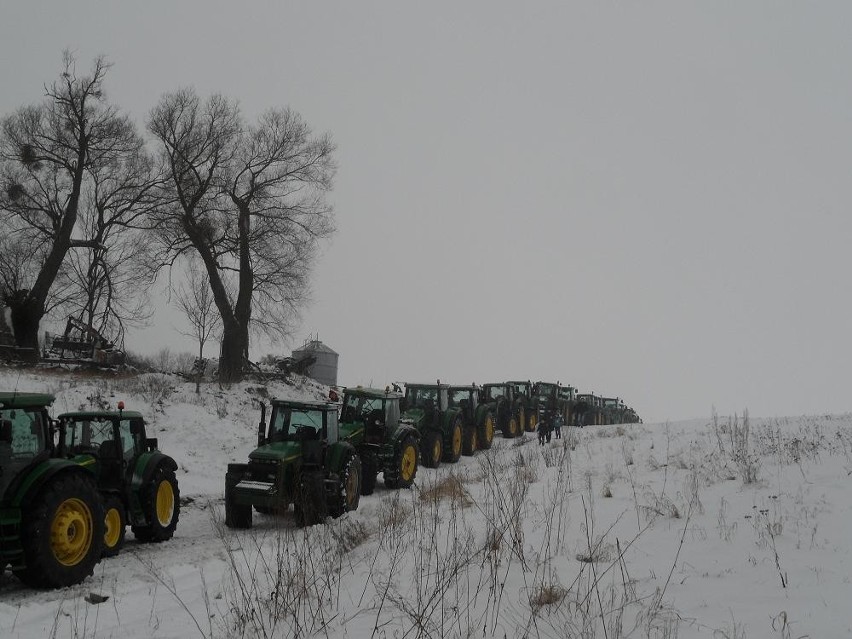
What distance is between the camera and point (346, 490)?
9.12 metres

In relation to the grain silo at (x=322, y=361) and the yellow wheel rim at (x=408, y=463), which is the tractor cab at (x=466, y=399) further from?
the grain silo at (x=322, y=361)

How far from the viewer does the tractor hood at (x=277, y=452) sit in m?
8.25

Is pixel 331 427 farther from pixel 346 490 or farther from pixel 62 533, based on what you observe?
pixel 62 533

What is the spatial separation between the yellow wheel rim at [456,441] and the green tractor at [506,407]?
14.1 feet

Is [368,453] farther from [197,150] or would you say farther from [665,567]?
[197,150]

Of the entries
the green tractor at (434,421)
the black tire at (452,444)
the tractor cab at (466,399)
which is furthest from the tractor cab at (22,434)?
the tractor cab at (466,399)

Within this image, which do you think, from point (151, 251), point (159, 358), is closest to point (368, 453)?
point (151, 251)

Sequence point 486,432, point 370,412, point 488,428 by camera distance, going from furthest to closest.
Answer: point 488,428
point 486,432
point 370,412

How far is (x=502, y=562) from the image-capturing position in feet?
14.3

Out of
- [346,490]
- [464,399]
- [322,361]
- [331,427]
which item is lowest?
[346,490]

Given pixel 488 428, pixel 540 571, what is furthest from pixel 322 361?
pixel 540 571

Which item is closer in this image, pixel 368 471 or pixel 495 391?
pixel 368 471

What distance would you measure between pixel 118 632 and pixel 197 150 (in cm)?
1956

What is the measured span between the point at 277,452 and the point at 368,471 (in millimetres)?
2767
